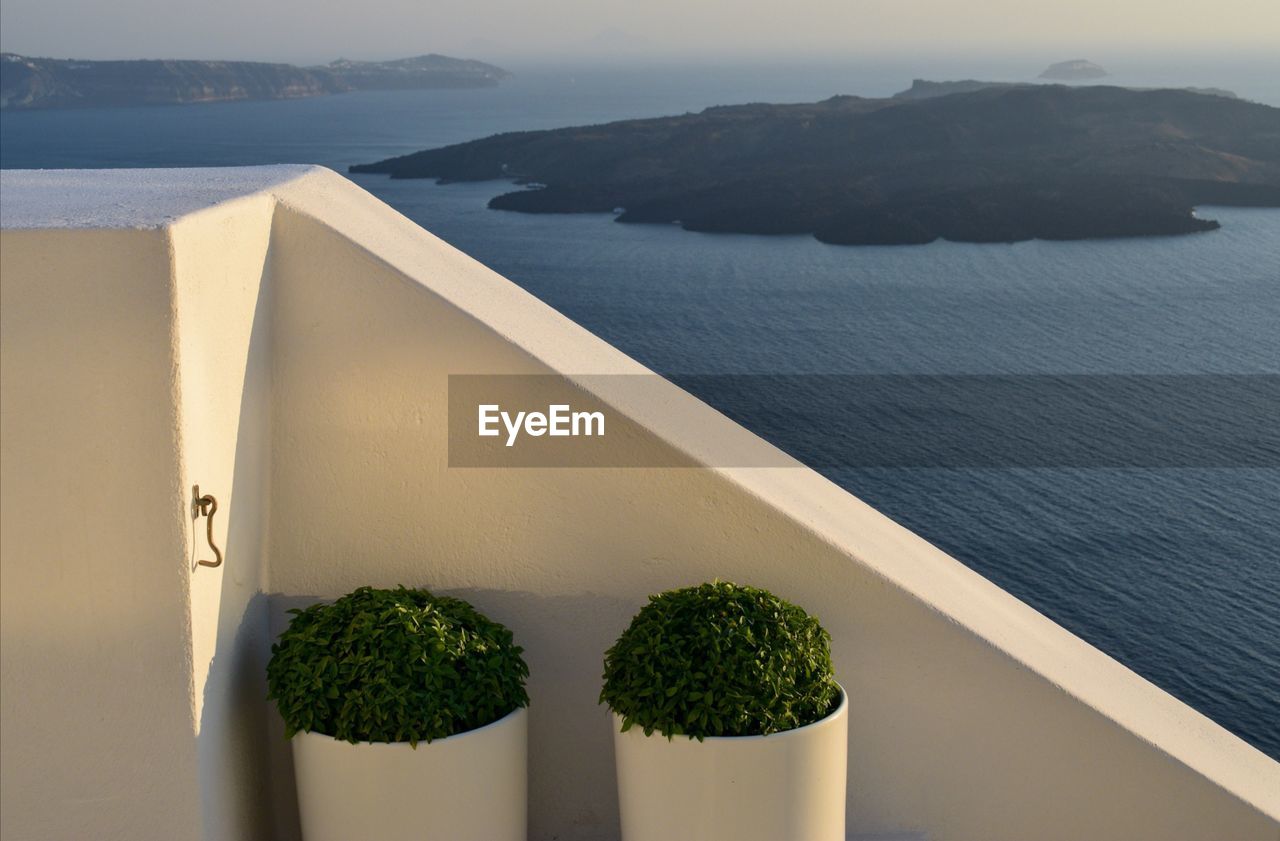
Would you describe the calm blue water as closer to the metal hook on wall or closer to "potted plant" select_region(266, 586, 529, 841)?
"potted plant" select_region(266, 586, 529, 841)

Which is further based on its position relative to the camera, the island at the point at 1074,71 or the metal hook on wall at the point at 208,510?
the island at the point at 1074,71

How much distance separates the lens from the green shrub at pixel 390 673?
2080 millimetres

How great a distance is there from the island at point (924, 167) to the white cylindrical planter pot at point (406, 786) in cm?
3651

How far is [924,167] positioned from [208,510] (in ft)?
124

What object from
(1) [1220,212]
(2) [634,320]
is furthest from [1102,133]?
(2) [634,320]

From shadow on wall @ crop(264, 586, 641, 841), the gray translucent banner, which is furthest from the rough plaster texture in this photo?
the gray translucent banner

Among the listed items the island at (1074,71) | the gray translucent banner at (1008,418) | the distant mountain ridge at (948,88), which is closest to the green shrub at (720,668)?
the gray translucent banner at (1008,418)

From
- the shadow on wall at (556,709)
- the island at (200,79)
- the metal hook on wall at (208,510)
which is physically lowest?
the shadow on wall at (556,709)

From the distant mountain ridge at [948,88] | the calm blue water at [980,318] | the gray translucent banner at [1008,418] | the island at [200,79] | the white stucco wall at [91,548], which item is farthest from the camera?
the island at [200,79]

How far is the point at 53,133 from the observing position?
150 feet

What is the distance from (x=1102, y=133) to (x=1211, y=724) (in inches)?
1544

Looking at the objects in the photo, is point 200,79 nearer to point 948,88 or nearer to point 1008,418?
point 948,88

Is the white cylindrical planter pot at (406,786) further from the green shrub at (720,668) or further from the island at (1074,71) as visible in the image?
the island at (1074,71)

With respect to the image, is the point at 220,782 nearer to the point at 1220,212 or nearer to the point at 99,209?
the point at 99,209
